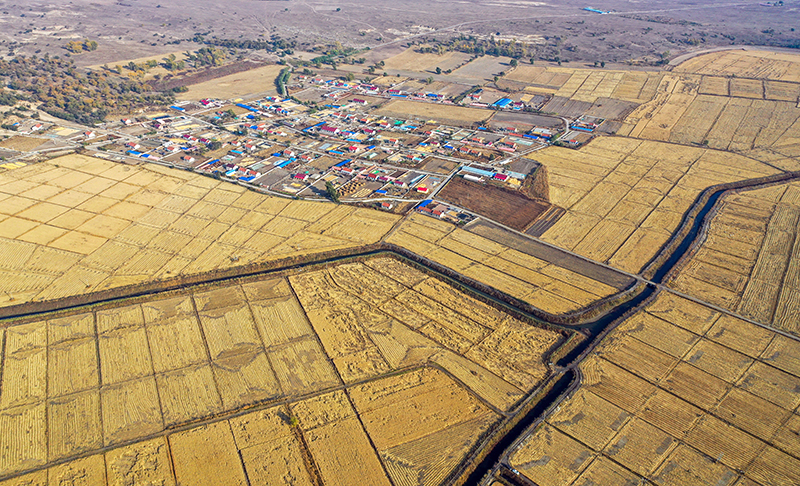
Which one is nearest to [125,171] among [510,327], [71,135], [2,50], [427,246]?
[71,135]

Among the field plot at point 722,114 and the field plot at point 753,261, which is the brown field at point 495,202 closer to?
the field plot at point 753,261

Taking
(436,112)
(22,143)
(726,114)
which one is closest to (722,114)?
(726,114)

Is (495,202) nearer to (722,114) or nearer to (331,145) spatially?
(331,145)

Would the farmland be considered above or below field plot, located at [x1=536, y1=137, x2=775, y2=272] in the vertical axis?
below

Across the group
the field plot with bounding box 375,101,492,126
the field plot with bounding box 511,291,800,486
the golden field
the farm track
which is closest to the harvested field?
the farm track

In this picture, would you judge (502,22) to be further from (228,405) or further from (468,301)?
(228,405)

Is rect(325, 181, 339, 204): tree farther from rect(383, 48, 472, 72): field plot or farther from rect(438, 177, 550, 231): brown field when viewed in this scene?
rect(383, 48, 472, 72): field plot
